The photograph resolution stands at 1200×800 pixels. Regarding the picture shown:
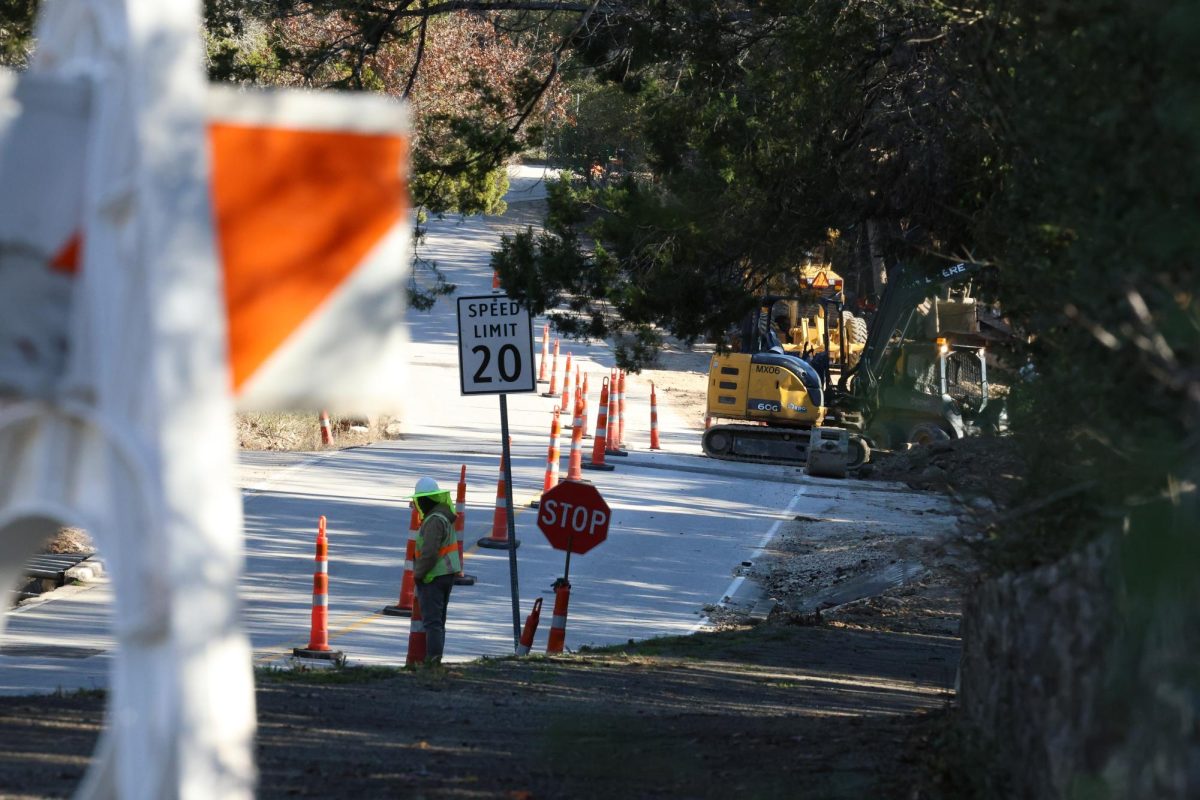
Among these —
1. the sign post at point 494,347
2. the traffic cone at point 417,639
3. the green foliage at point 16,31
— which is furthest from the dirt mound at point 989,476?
the green foliage at point 16,31

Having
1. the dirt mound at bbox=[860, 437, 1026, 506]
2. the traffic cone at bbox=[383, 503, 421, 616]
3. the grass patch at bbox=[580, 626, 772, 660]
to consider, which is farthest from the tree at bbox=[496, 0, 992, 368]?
the dirt mound at bbox=[860, 437, 1026, 506]

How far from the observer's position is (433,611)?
1155cm

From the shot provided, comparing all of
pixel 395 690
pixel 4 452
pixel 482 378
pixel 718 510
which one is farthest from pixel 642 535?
pixel 4 452

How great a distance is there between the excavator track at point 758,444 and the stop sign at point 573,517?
576 inches

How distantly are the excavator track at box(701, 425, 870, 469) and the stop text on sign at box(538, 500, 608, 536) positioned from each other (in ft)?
48.0

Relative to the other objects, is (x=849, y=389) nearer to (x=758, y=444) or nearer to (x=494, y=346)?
(x=758, y=444)

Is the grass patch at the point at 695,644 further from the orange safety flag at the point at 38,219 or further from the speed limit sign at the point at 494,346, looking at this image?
the orange safety flag at the point at 38,219

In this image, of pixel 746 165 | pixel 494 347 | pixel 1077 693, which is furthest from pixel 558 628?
pixel 1077 693

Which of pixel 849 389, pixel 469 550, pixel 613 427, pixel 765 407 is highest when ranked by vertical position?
pixel 849 389

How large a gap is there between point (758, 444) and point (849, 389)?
1.92 metres

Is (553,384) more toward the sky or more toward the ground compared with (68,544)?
more toward the sky

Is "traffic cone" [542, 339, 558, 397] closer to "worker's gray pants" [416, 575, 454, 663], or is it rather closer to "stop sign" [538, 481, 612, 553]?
"stop sign" [538, 481, 612, 553]

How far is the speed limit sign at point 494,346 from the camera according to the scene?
12.8 meters

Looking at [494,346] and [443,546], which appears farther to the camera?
[494,346]
